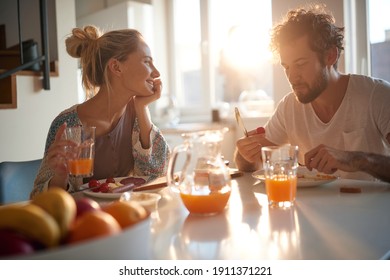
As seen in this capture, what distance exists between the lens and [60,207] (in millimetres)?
518

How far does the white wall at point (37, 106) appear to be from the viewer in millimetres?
2424

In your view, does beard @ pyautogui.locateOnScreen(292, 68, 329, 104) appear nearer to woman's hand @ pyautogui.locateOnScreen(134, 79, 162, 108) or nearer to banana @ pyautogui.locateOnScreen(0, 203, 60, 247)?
woman's hand @ pyautogui.locateOnScreen(134, 79, 162, 108)

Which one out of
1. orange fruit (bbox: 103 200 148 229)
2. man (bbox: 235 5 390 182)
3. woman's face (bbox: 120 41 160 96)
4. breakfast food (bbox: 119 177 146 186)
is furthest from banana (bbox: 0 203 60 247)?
woman's face (bbox: 120 41 160 96)

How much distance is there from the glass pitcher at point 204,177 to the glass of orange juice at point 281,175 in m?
0.12

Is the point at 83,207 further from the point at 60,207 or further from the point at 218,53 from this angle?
the point at 218,53

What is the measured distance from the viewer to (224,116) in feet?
10.9

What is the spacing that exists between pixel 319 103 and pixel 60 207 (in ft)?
4.16

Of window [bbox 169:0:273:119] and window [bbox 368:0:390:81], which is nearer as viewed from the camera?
window [bbox 368:0:390:81]

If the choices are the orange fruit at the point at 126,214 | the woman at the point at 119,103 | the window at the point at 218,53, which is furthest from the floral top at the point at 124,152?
the window at the point at 218,53

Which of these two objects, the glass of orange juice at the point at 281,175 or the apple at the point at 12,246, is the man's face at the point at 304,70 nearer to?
the glass of orange juice at the point at 281,175

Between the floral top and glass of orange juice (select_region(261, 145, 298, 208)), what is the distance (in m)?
0.60

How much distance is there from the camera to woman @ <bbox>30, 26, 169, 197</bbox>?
1530mm
